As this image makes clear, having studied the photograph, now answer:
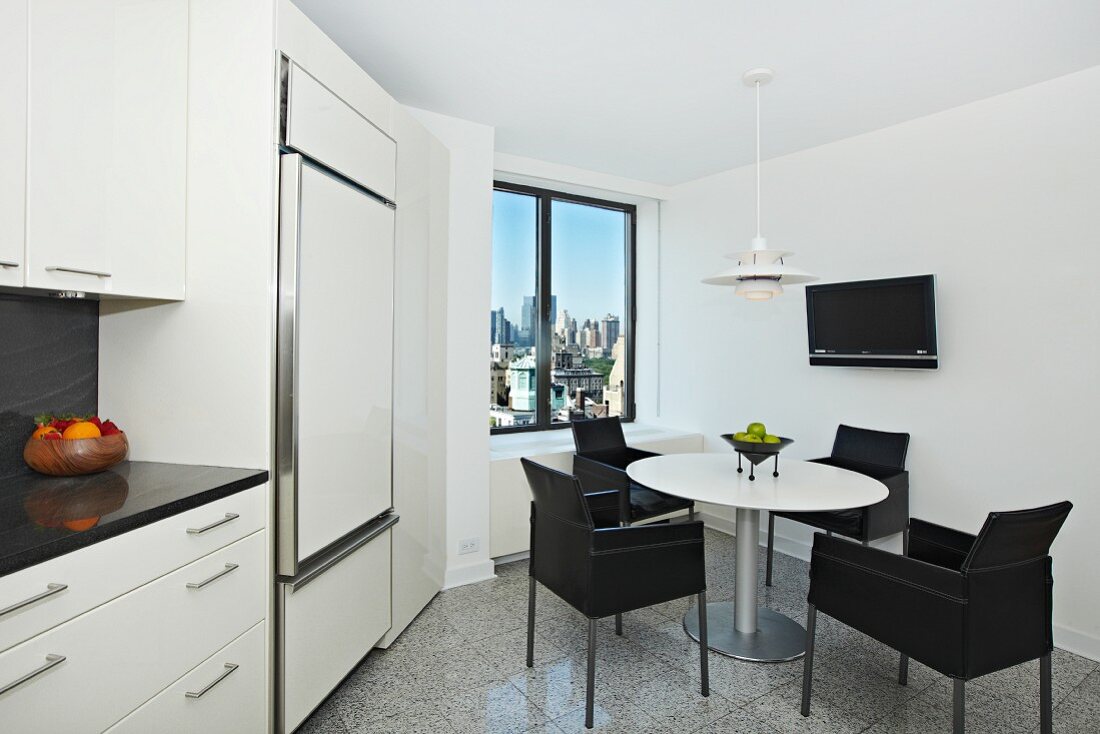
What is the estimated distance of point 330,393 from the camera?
2.08 m

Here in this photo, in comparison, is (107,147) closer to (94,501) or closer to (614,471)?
(94,501)

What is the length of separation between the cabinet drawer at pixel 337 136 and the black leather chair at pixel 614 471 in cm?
197

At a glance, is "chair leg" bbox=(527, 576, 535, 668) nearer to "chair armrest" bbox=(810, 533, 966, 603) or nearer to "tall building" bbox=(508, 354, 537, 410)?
"chair armrest" bbox=(810, 533, 966, 603)

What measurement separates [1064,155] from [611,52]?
2.25 metres

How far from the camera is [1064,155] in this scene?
2766mm

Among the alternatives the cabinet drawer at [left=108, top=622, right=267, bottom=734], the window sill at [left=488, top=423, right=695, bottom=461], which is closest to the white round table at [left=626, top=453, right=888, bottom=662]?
the window sill at [left=488, top=423, right=695, bottom=461]

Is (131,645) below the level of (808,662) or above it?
above

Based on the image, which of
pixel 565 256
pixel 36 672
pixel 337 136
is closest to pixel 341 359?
pixel 337 136

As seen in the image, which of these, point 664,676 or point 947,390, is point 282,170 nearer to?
point 664,676

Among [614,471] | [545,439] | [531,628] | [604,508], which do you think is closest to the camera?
[531,628]

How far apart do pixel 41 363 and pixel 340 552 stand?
1.16 meters

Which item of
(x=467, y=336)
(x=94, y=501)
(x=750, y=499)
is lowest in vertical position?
(x=750, y=499)

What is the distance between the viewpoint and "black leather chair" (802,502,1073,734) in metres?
1.76

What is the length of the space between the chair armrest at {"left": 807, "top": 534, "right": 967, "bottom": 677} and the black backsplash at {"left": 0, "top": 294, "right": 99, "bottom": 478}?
274cm
